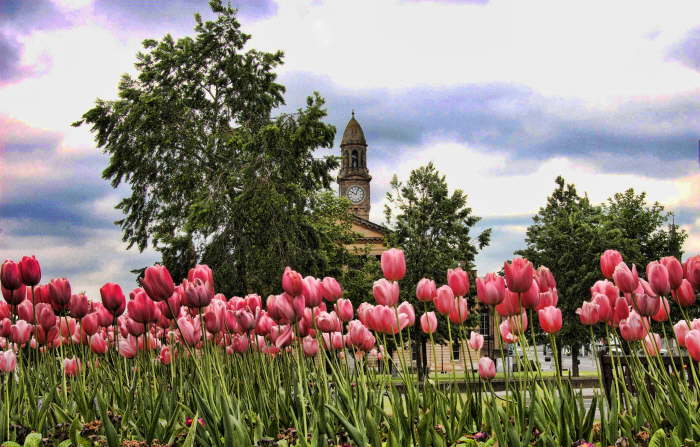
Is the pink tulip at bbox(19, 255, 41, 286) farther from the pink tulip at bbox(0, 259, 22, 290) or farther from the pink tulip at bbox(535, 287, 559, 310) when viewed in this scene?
the pink tulip at bbox(535, 287, 559, 310)

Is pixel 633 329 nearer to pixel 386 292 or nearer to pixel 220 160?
pixel 386 292

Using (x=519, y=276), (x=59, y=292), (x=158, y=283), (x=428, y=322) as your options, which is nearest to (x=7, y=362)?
(x=59, y=292)

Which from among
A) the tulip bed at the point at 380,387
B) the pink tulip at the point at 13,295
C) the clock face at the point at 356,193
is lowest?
the tulip bed at the point at 380,387

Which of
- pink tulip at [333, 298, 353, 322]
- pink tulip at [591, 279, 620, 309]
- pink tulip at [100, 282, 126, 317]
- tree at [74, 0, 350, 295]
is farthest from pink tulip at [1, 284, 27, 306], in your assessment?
tree at [74, 0, 350, 295]

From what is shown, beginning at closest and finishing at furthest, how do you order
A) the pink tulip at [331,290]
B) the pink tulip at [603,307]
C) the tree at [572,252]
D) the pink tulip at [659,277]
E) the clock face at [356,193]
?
the pink tulip at [659,277] < the pink tulip at [603,307] < the pink tulip at [331,290] < the tree at [572,252] < the clock face at [356,193]

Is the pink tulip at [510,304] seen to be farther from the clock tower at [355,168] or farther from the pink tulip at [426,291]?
the clock tower at [355,168]

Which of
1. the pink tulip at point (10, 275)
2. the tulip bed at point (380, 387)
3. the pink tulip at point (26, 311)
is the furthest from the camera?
the pink tulip at point (26, 311)

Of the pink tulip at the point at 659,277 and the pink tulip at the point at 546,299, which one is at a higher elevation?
the pink tulip at the point at 659,277

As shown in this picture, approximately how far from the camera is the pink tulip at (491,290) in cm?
380

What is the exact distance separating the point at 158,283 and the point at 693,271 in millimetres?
2850

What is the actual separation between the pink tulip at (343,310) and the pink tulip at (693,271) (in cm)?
192

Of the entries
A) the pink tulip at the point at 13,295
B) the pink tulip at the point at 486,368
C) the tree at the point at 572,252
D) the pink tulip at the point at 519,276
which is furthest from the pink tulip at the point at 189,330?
the tree at the point at 572,252

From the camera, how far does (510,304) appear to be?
399 centimetres

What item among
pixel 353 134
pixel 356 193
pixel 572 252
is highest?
pixel 353 134
